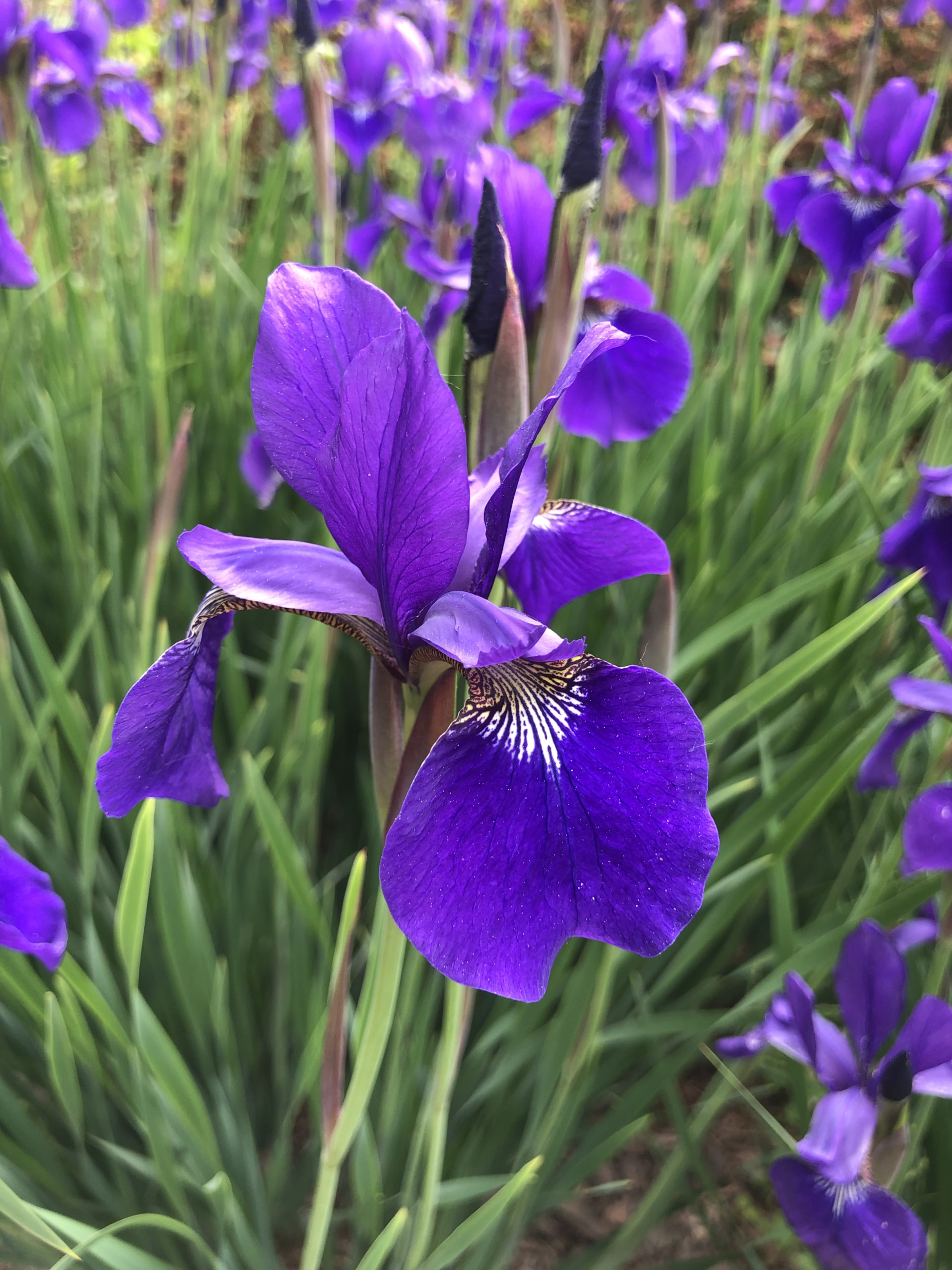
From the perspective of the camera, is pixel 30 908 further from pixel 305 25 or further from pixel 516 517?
pixel 305 25

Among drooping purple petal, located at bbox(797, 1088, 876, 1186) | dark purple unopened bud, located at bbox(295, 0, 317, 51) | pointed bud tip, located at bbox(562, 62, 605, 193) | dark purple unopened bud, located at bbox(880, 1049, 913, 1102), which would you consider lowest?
drooping purple petal, located at bbox(797, 1088, 876, 1186)

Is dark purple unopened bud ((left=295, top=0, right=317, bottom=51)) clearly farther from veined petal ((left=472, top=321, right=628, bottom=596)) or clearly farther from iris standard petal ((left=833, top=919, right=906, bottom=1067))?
iris standard petal ((left=833, top=919, right=906, bottom=1067))

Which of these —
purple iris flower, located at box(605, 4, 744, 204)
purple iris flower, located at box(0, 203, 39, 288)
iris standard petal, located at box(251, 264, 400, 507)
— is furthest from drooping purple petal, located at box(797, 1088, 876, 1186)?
purple iris flower, located at box(605, 4, 744, 204)

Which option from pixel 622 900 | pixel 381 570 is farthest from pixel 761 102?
pixel 622 900

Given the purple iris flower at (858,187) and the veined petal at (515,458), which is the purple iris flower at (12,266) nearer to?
the veined petal at (515,458)

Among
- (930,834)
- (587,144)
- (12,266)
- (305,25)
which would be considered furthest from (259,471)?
(930,834)
